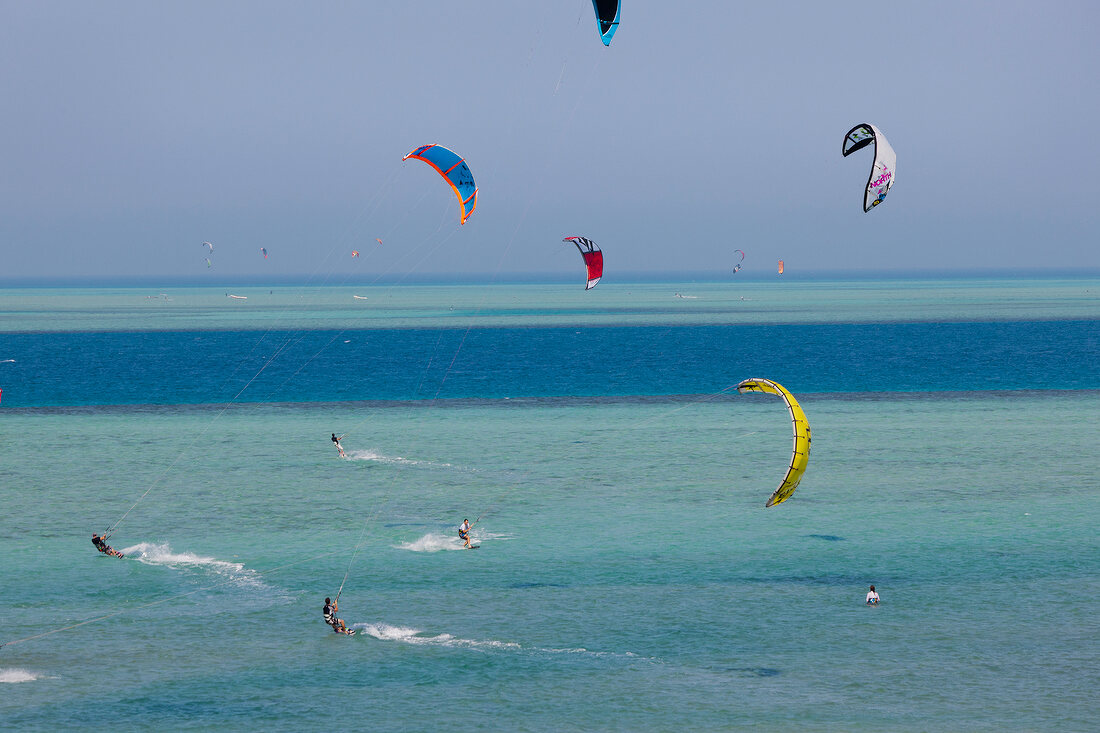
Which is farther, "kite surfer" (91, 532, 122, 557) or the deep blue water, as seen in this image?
the deep blue water

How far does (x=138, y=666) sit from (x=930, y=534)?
78.2 ft

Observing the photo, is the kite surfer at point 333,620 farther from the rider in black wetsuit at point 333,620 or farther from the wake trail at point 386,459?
the wake trail at point 386,459

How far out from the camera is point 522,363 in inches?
4077

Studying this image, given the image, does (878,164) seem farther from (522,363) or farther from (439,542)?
(522,363)

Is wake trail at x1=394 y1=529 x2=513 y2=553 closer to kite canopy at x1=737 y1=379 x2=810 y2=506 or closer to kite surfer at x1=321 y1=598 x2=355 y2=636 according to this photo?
kite surfer at x1=321 y1=598 x2=355 y2=636

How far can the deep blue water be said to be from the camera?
81312mm

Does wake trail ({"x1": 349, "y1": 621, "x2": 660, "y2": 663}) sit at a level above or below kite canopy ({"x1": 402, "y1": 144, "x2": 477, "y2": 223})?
below

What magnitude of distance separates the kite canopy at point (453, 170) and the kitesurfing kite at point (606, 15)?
1496 cm

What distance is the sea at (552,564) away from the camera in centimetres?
2277

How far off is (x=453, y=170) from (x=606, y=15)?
50.9 feet

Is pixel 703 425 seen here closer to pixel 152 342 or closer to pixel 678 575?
pixel 678 575

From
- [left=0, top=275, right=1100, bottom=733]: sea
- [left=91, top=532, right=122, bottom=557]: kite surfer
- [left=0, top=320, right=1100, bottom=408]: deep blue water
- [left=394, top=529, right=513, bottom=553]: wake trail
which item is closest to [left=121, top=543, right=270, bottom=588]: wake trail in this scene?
[left=0, top=275, right=1100, bottom=733]: sea

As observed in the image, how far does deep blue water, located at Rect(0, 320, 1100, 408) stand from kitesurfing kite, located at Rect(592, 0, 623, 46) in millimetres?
47389

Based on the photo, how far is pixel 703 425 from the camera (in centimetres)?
6178
